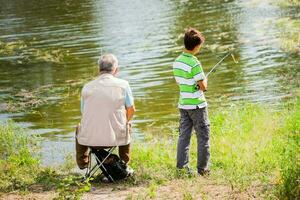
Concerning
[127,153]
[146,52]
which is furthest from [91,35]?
[127,153]

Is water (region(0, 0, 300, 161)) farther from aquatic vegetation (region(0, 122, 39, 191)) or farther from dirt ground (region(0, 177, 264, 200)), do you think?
dirt ground (region(0, 177, 264, 200))

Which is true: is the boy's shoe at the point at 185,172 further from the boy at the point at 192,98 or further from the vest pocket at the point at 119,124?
the vest pocket at the point at 119,124

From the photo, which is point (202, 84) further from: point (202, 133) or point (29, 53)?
point (29, 53)

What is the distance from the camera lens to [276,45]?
783 inches

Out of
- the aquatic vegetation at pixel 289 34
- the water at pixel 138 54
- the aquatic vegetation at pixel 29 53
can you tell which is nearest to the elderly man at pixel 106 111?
the water at pixel 138 54

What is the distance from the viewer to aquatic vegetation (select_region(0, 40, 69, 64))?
21.1 metres

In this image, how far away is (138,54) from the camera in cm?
2042

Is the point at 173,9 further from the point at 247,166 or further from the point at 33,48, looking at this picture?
the point at 247,166

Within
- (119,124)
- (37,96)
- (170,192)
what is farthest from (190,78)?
(37,96)

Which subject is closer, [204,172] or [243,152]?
[204,172]

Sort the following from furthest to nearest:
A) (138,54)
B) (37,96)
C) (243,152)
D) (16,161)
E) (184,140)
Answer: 1. (138,54)
2. (37,96)
3. (16,161)
4. (243,152)
5. (184,140)

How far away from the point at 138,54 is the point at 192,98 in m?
13.1

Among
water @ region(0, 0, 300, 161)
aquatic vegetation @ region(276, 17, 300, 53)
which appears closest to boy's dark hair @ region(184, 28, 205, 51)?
water @ region(0, 0, 300, 161)

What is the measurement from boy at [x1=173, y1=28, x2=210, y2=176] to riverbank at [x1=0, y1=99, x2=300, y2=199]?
0.32 metres
